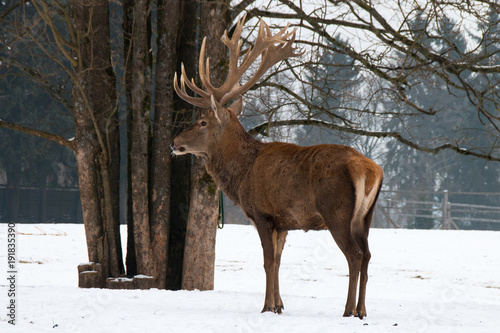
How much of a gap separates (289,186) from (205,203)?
3.32 meters

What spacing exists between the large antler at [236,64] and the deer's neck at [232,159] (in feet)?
1.77

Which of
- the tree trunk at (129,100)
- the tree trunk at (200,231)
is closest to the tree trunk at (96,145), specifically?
the tree trunk at (129,100)

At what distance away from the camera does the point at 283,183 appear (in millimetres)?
5426

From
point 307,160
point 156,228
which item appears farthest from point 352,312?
point 156,228

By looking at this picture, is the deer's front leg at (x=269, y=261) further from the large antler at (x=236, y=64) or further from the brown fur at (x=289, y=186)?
the large antler at (x=236, y=64)

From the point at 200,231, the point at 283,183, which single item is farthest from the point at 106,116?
the point at 283,183

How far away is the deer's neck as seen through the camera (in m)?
5.96

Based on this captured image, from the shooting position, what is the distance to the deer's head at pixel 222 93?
243 inches

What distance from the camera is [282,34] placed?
271 inches

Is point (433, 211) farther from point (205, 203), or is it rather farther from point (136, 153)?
point (136, 153)

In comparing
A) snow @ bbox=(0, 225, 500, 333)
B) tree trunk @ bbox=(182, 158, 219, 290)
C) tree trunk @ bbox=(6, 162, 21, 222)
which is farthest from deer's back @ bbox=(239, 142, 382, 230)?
tree trunk @ bbox=(6, 162, 21, 222)

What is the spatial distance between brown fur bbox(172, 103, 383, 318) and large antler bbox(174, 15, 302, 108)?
32cm

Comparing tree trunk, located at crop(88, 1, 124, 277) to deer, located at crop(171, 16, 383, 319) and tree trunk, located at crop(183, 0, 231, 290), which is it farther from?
deer, located at crop(171, 16, 383, 319)

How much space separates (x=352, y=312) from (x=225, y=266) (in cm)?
969
